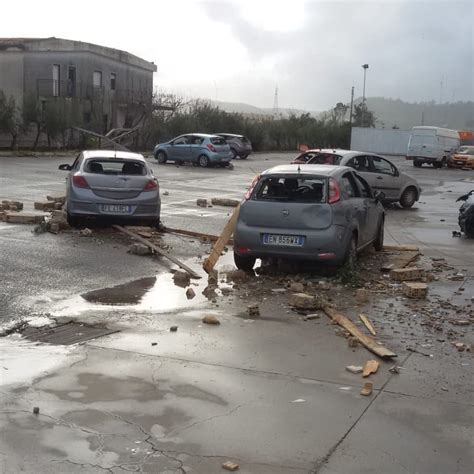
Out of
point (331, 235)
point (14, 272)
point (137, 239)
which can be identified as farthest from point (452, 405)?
point (137, 239)

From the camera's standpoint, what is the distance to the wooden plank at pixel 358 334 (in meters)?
6.08

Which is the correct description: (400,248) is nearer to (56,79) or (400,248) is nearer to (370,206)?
(370,206)

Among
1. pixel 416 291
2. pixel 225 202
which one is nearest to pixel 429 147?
pixel 225 202

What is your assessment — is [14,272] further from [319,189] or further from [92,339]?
[319,189]

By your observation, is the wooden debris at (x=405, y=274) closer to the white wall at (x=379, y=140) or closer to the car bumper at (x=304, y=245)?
the car bumper at (x=304, y=245)

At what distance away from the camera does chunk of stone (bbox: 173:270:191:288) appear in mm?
8961

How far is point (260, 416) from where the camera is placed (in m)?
4.65

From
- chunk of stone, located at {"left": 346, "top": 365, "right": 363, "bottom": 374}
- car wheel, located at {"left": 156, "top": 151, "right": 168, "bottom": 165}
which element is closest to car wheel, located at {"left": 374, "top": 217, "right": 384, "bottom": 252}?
chunk of stone, located at {"left": 346, "top": 365, "right": 363, "bottom": 374}

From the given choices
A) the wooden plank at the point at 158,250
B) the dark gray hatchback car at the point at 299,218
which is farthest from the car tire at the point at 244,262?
the wooden plank at the point at 158,250

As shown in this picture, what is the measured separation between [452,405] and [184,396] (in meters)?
1.97

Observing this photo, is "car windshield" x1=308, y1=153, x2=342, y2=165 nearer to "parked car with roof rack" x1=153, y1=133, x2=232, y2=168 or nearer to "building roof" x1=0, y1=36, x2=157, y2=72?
"parked car with roof rack" x1=153, y1=133, x2=232, y2=168

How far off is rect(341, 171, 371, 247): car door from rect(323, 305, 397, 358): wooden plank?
235 centimetres

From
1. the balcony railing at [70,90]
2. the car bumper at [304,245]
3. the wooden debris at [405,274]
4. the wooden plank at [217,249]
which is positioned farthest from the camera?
the balcony railing at [70,90]

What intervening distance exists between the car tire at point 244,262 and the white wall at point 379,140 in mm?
58987
